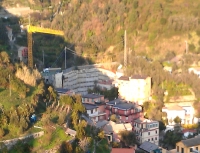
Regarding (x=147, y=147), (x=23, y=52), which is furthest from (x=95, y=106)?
(x=23, y=52)

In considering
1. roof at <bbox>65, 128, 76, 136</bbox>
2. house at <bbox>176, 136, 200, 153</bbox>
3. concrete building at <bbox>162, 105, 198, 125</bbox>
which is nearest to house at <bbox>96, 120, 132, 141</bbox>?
house at <bbox>176, 136, 200, 153</bbox>

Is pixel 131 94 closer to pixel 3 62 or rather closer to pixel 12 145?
pixel 3 62

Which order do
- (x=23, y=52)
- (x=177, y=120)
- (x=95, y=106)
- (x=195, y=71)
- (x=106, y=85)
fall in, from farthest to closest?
(x=23, y=52) < (x=106, y=85) < (x=195, y=71) < (x=177, y=120) < (x=95, y=106)

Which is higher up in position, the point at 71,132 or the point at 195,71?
the point at 195,71

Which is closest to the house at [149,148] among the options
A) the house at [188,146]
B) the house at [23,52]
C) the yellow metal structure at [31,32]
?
the house at [188,146]

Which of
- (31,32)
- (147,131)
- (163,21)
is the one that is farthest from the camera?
(163,21)

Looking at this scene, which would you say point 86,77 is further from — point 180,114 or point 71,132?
point 71,132

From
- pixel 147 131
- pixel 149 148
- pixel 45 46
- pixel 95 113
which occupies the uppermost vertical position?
pixel 45 46
